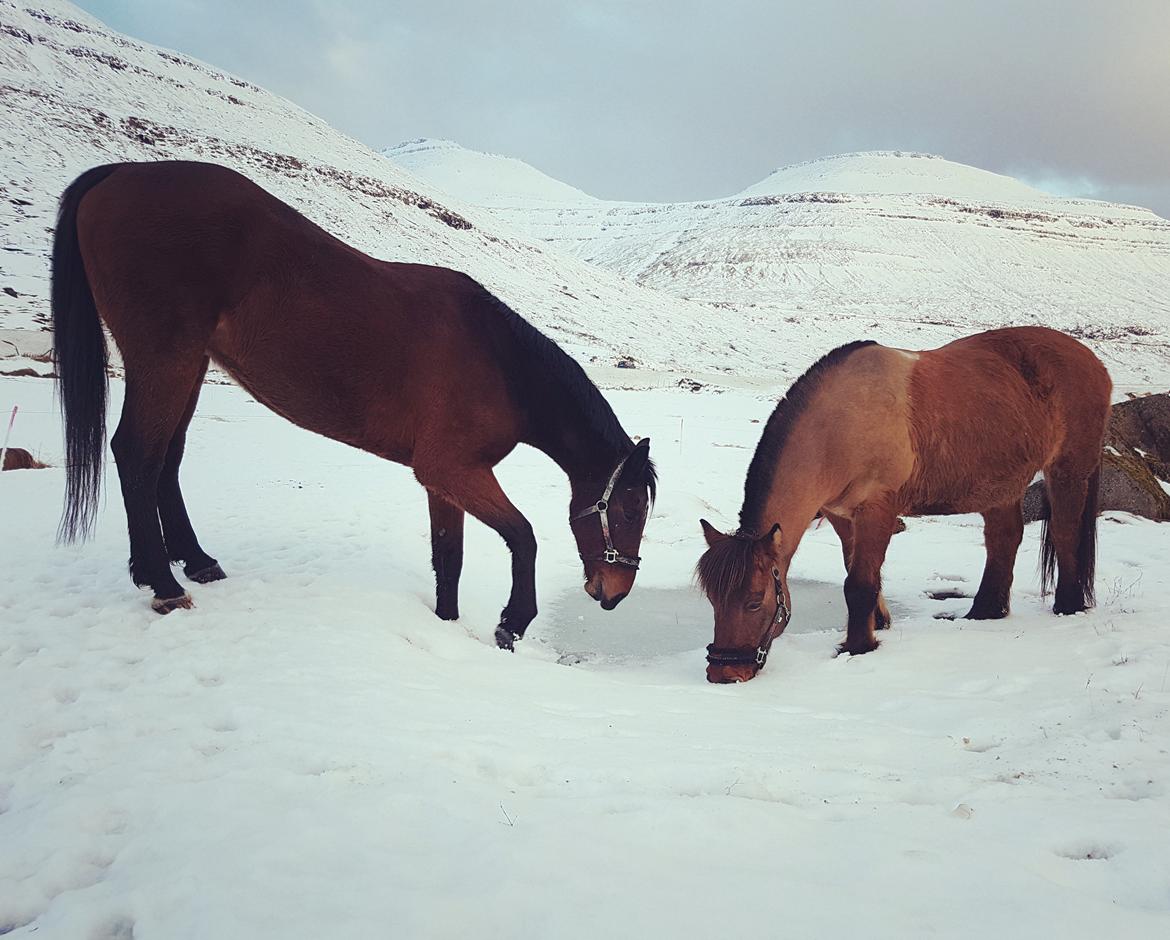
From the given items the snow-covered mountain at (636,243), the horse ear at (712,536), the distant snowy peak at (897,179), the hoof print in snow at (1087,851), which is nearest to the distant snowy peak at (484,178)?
the snow-covered mountain at (636,243)

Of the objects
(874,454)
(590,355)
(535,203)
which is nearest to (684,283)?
(590,355)

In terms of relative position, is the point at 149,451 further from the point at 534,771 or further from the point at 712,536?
the point at 712,536

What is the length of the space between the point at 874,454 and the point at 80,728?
15.1 feet

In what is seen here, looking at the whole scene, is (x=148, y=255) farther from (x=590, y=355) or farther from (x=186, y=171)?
(x=590, y=355)

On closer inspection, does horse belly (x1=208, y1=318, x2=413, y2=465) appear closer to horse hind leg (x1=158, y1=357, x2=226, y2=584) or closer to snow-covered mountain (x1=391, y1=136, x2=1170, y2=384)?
horse hind leg (x1=158, y1=357, x2=226, y2=584)

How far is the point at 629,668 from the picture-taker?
16.0 ft

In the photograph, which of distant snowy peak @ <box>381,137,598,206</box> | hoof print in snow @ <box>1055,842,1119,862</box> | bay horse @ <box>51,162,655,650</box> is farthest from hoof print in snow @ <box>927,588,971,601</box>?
distant snowy peak @ <box>381,137,598,206</box>

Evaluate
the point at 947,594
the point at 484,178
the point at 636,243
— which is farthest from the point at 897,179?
the point at 947,594

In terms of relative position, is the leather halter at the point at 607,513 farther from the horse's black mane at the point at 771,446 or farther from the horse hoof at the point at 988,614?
the horse hoof at the point at 988,614

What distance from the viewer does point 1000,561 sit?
542 cm

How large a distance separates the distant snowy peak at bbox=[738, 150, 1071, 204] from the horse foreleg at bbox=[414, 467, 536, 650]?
384ft

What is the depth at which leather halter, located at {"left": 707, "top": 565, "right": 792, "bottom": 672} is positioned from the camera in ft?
14.0

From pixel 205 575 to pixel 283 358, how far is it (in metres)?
1.72

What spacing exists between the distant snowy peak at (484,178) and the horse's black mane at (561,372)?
4327 inches
